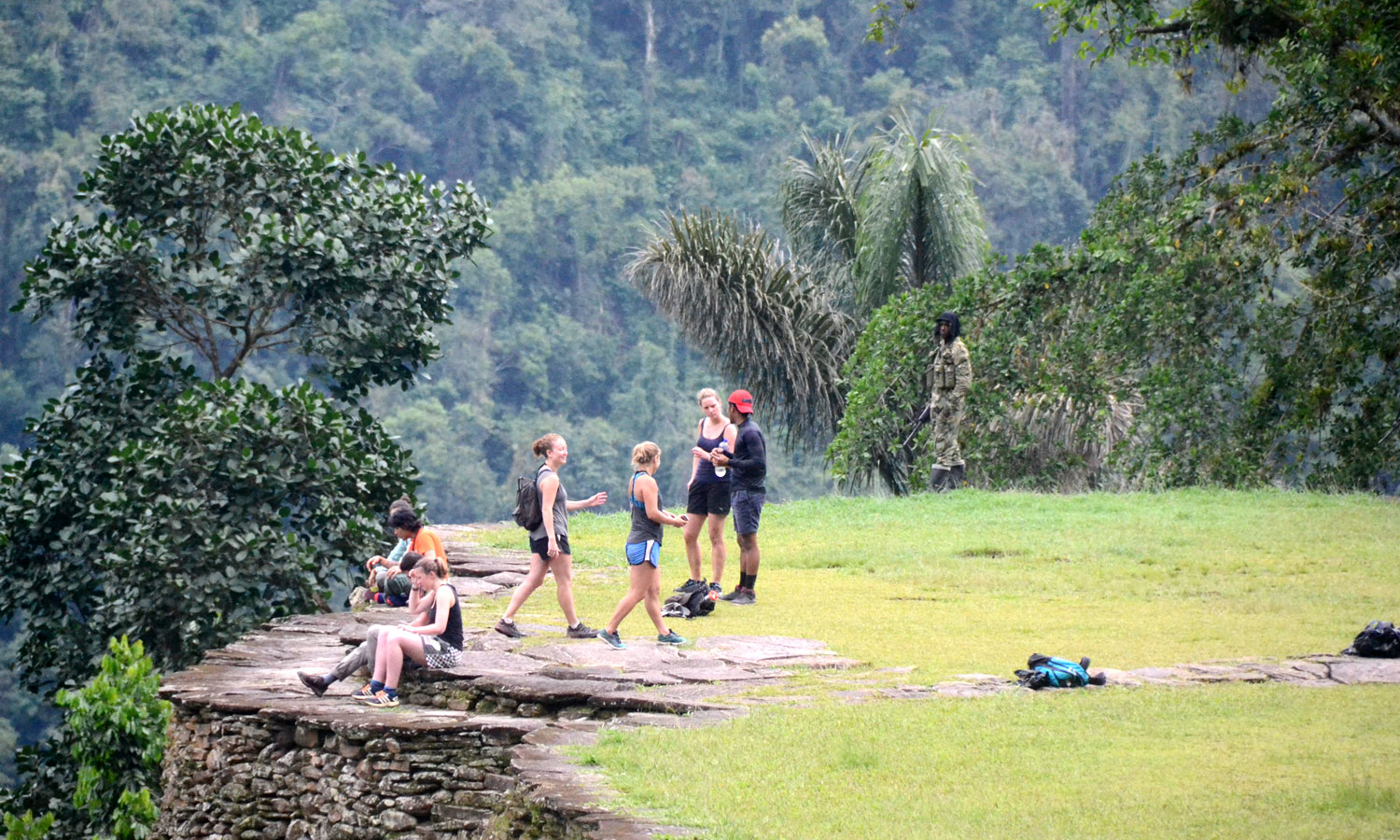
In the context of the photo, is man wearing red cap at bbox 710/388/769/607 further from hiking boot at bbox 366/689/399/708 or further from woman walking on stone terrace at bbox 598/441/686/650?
hiking boot at bbox 366/689/399/708

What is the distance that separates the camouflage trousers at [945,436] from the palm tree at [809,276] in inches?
218

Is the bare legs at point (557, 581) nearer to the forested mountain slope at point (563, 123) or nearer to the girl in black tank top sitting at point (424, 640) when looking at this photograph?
the girl in black tank top sitting at point (424, 640)

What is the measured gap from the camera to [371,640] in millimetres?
8641

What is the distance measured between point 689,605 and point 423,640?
2.12 metres

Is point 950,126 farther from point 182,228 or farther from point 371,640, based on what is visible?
point 371,640

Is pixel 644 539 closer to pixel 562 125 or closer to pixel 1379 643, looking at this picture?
pixel 1379 643

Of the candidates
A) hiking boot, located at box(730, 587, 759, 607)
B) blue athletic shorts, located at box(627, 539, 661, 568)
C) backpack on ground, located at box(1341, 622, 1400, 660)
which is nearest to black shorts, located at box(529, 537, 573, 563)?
blue athletic shorts, located at box(627, 539, 661, 568)

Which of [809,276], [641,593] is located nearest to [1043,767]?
[641,593]

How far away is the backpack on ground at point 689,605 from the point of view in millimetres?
10078

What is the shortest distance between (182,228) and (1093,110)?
4080 centimetres

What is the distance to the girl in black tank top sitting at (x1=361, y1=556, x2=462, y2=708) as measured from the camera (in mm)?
8539

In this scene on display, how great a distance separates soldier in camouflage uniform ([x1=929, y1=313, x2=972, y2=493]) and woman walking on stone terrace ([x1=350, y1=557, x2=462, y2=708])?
347 inches

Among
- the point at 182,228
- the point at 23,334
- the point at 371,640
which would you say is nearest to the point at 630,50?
the point at 23,334

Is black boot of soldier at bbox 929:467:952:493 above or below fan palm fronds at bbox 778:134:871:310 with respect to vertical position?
below
